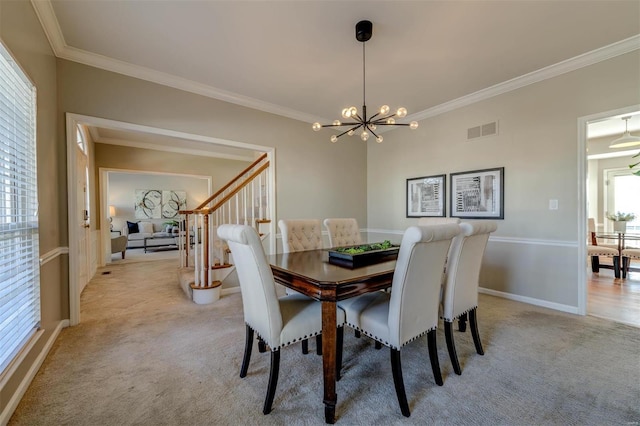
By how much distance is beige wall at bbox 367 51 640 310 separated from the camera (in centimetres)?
277

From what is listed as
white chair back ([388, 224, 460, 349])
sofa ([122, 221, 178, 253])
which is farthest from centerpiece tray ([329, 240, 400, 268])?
sofa ([122, 221, 178, 253])

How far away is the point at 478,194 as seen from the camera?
3619 mm

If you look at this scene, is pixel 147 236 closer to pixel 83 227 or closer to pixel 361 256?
pixel 83 227

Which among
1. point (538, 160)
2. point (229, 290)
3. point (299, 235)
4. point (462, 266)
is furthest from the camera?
point (229, 290)

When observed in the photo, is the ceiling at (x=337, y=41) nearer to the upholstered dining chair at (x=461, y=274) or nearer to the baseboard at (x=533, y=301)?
the upholstered dining chair at (x=461, y=274)

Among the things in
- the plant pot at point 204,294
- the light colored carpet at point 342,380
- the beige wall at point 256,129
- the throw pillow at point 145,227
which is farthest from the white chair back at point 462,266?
the throw pillow at point 145,227

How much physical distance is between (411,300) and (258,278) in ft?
2.89

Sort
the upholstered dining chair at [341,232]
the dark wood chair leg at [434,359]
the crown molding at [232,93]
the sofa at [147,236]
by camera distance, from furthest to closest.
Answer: the sofa at [147,236], the upholstered dining chair at [341,232], the crown molding at [232,93], the dark wood chair leg at [434,359]

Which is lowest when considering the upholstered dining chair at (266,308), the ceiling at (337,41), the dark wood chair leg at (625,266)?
the dark wood chair leg at (625,266)

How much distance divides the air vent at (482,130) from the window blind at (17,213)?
436 cm

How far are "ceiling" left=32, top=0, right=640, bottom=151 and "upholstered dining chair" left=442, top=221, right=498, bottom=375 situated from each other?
1695 mm

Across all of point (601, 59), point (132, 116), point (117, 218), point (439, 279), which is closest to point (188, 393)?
point (439, 279)

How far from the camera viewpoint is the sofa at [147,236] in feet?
25.7

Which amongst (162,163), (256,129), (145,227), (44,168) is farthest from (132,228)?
(44,168)
